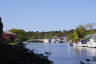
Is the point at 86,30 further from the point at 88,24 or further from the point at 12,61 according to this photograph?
the point at 12,61

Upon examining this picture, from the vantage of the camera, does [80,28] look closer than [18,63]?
No

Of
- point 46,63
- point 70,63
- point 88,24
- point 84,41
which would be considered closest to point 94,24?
point 88,24

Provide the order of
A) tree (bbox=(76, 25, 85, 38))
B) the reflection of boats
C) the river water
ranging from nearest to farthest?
the river water → the reflection of boats → tree (bbox=(76, 25, 85, 38))

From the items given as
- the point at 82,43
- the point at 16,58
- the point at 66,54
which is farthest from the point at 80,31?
the point at 16,58

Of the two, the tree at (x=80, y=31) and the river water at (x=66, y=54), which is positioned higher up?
the tree at (x=80, y=31)

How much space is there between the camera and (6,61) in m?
23.8

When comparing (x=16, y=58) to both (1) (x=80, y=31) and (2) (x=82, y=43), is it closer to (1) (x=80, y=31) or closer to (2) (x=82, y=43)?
(2) (x=82, y=43)

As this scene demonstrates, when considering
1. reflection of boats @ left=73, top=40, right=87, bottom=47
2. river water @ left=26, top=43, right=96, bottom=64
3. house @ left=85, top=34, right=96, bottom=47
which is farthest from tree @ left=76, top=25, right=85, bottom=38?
river water @ left=26, top=43, right=96, bottom=64

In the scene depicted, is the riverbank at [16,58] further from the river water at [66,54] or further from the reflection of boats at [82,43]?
the reflection of boats at [82,43]

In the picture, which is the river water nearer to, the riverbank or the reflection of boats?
A: the riverbank

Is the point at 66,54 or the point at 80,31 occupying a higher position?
the point at 80,31

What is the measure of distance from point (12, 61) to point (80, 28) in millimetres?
131759

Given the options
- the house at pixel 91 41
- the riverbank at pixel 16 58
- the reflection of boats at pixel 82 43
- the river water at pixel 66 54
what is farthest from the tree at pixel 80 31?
the riverbank at pixel 16 58

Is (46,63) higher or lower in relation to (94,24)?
lower
